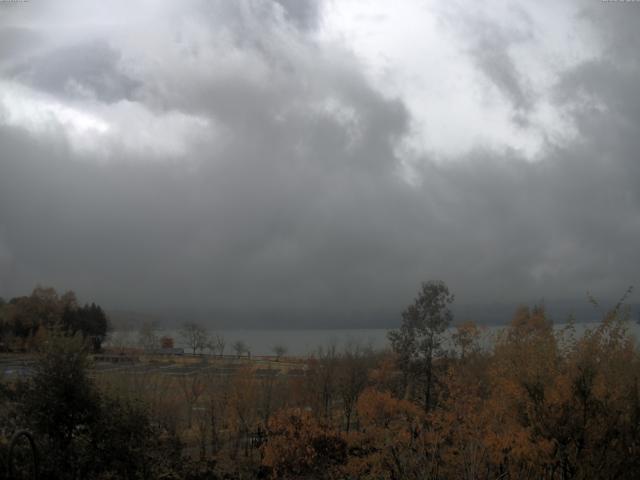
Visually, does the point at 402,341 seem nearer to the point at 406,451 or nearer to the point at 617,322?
the point at 617,322

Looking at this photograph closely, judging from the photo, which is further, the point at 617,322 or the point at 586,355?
the point at 617,322

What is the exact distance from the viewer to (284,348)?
7894cm

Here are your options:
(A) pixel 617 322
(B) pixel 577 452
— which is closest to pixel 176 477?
(B) pixel 577 452

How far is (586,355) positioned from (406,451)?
630 centimetres

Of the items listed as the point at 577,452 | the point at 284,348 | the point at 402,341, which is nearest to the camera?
the point at 577,452

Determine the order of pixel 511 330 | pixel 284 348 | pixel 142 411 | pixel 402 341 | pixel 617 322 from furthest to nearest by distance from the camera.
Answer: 1. pixel 284 348
2. pixel 402 341
3. pixel 511 330
4. pixel 617 322
5. pixel 142 411

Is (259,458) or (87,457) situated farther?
(259,458)

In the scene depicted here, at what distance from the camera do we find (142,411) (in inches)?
618

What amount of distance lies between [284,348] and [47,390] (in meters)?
65.6

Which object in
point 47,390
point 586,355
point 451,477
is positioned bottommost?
point 451,477

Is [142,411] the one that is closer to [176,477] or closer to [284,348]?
[176,477]

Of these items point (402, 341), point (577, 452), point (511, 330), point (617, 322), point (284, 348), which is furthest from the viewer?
point (284, 348)

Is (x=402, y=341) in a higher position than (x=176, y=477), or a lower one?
higher

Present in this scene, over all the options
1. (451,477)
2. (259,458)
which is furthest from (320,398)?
(451,477)
